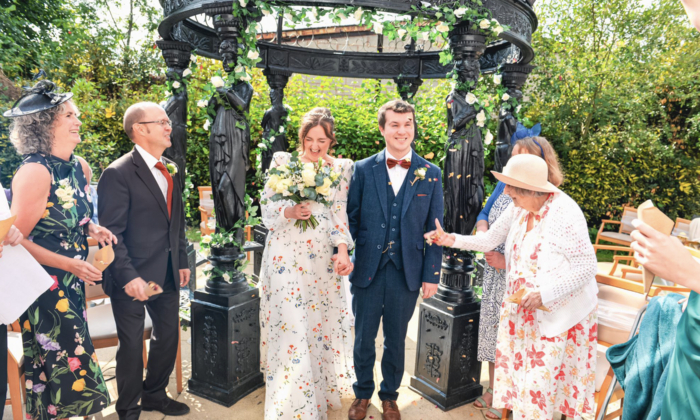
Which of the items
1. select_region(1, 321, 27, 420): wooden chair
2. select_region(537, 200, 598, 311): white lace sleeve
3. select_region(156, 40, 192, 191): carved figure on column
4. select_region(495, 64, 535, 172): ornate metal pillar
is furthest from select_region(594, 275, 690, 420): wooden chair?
select_region(156, 40, 192, 191): carved figure on column

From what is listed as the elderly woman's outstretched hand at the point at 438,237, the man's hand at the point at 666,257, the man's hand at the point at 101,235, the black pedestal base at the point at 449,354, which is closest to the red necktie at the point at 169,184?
the man's hand at the point at 101,235

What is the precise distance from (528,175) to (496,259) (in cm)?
82

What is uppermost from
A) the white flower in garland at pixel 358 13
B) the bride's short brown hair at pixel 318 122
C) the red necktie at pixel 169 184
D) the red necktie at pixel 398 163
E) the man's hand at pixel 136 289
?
the white flower in garland at pixel 358 13

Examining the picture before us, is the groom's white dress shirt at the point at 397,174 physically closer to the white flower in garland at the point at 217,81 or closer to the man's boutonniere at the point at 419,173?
the man's boutonniere at the point at 419,173

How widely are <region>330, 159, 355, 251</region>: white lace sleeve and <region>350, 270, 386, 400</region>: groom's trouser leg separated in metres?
0.35

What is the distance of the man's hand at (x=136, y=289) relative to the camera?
2527 millimetres

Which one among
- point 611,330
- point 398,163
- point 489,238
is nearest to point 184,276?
point 398,163

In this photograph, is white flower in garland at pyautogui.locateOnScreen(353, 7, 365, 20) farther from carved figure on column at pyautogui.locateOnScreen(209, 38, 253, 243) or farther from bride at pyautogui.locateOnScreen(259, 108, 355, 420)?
carved figure on column at pyautogui.locateOnScreen(209, 38, 253, 243)

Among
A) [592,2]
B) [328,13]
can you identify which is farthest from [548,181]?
[592,2]

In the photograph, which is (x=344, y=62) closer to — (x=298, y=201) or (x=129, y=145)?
(x=298, y=201)

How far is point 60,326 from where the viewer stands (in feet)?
7.89

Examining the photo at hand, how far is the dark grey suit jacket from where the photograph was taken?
255cm

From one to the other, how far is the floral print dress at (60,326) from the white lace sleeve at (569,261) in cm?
278

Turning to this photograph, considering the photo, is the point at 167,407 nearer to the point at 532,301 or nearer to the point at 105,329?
the point at 105,329
